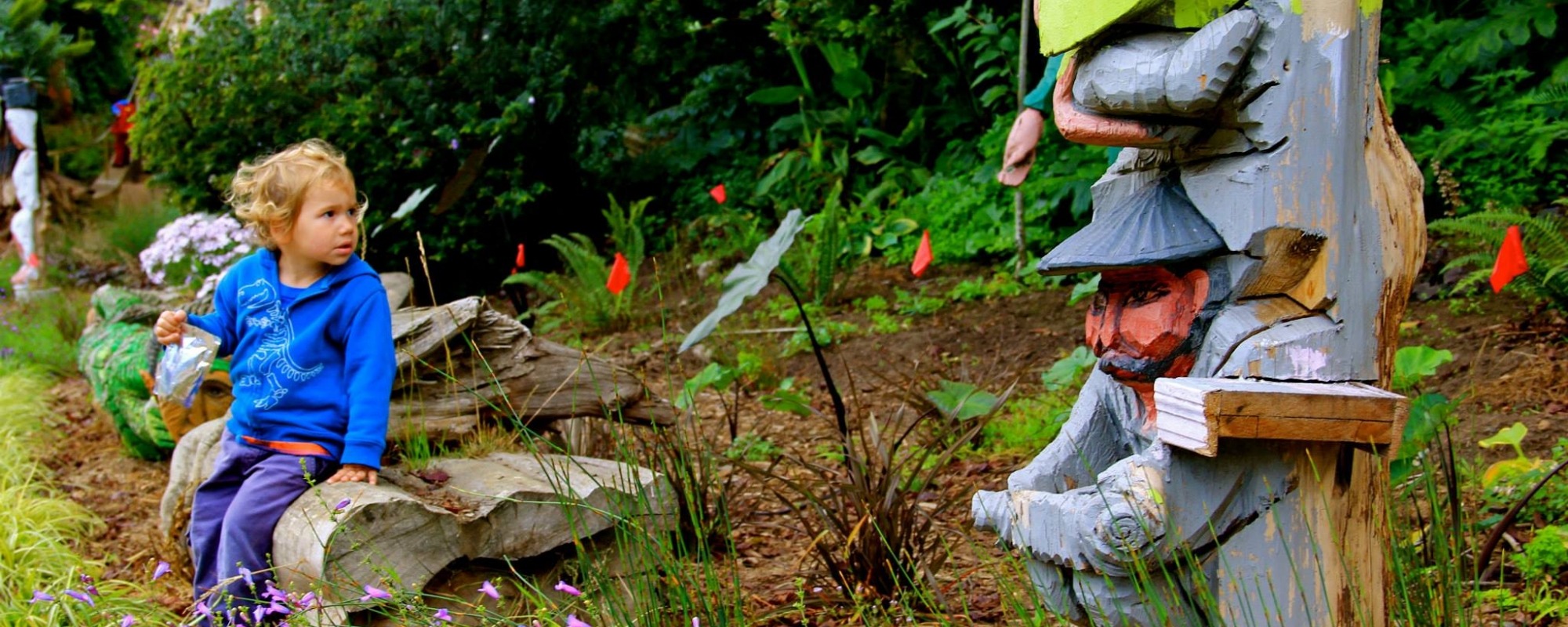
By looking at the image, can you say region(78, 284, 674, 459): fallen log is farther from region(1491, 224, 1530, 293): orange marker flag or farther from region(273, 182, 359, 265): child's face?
region(1491, 224, 1530, 293): orange marker flag

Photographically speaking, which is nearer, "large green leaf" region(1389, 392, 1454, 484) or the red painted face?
the red painted face

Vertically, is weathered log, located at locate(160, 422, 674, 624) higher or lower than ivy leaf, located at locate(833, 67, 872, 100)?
lower

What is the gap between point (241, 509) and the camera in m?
3.06

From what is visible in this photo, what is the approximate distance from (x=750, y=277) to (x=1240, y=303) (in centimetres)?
166

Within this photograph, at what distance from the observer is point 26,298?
989 cm

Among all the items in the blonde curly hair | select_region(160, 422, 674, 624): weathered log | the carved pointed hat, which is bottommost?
select_region(160, 422, 674, 624): weathered log

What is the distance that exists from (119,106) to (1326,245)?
50.6 ft

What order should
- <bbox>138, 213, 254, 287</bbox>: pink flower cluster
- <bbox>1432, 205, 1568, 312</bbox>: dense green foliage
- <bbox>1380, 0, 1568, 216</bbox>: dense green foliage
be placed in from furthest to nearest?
<bbox>138, 213, 254, 287</bbox>: pink flower cluster < <bbox>1380, 0, 1568, 216</bbox>: dense green foliage < <bbox>1432, 205, 1568, 312</bbox>: dense green foliage

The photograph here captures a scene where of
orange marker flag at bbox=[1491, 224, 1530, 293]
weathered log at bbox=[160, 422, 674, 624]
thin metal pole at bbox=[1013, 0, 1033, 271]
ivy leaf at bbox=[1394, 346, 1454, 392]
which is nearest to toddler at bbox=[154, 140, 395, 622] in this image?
weathered log at bbox=[160, 422, 674, 624]

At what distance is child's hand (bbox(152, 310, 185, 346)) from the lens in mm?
3135

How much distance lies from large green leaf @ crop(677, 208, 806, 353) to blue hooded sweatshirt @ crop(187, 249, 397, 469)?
31.9 inches

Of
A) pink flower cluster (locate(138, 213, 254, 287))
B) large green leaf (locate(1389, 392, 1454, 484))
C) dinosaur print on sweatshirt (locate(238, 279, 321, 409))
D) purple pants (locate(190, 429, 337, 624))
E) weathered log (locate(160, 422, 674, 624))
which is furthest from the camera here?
pink flower cluster (locate(138, 213, 254, 287))

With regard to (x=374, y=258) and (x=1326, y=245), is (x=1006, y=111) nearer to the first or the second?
(x=374, y=258)

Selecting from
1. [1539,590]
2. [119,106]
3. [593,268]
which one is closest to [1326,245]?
[1539,590]
